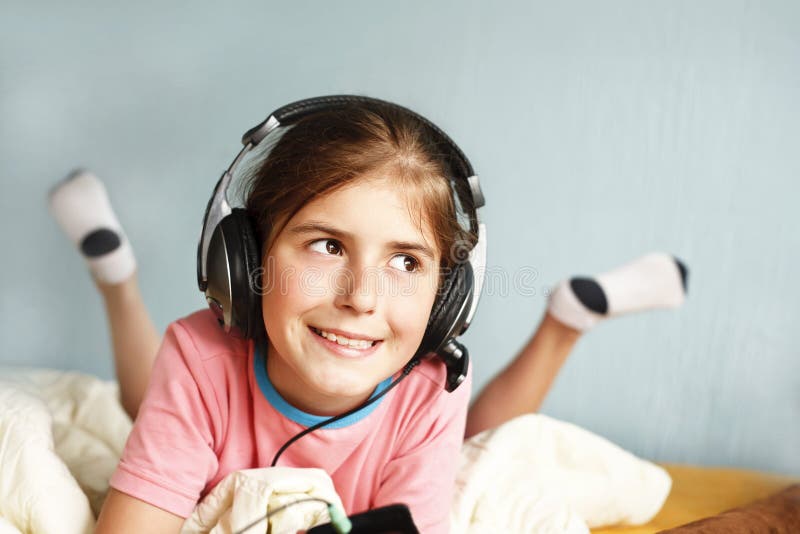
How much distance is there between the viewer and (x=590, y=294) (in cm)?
148

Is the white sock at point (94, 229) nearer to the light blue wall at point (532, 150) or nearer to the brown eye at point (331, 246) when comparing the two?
the light blue wall at point (532, 150)

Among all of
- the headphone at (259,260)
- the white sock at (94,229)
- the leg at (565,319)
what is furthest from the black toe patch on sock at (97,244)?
the leg at (565,319)

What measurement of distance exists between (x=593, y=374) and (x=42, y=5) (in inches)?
49.5

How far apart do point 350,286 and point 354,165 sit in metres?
0.14

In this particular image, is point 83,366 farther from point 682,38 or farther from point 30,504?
point 682,38

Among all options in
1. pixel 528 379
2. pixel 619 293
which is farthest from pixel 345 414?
pixel 619 293

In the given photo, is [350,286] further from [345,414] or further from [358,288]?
[345,414]

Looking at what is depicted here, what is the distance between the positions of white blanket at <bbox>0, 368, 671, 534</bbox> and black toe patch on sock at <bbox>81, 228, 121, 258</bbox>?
0.24m

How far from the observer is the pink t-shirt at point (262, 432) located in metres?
1.01

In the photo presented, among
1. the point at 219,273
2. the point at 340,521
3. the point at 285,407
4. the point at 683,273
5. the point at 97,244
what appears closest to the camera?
the point at 340,521

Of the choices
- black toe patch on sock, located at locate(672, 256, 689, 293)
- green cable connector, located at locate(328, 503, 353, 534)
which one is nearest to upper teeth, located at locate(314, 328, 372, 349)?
green cable connector, located at locate(328, 503, 353, 534)

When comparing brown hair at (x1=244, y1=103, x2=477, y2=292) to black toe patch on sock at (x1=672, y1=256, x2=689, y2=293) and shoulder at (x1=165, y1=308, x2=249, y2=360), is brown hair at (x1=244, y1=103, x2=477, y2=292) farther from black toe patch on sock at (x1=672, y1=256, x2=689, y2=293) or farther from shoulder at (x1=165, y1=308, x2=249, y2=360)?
black toe patch on sock at (x1=672, y1=256, x2=689, y2=293)

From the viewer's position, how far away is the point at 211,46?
1.52 metres

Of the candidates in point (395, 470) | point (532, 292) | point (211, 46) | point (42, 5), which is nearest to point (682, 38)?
point (532, 292)
